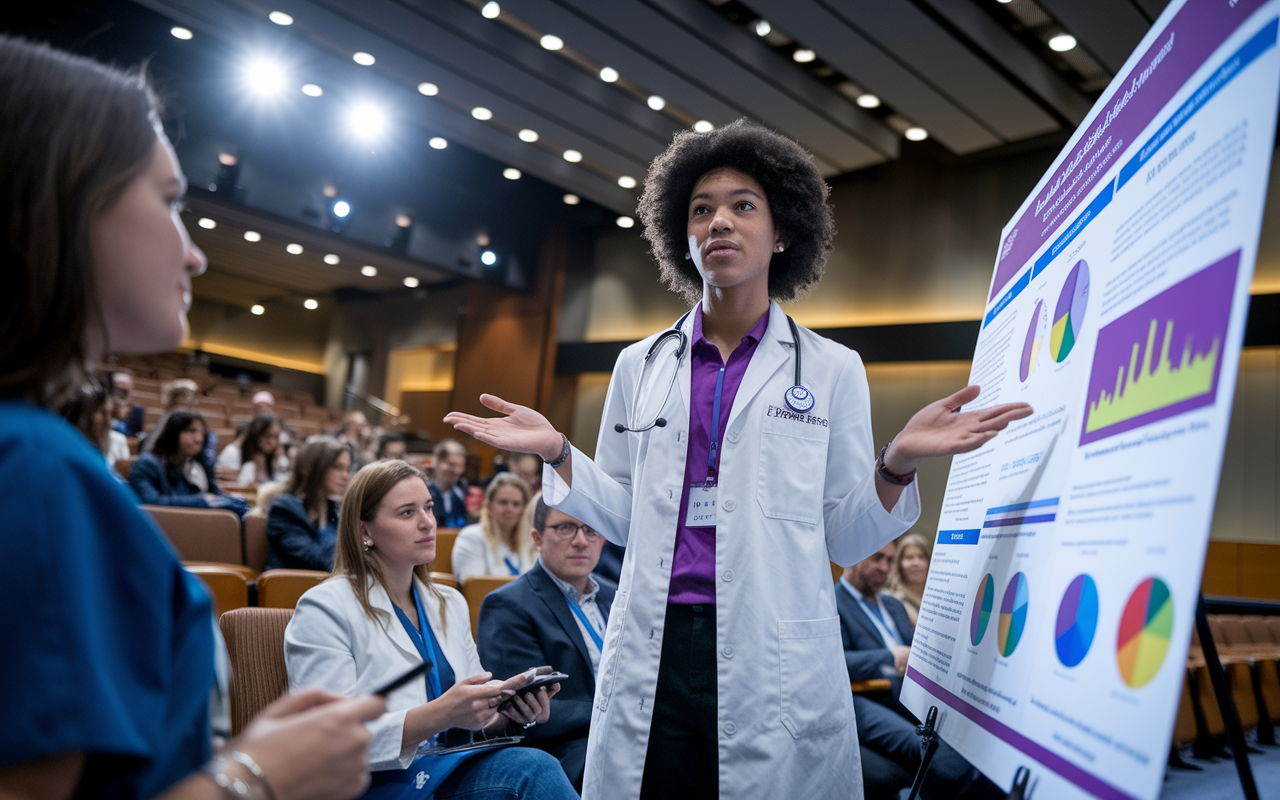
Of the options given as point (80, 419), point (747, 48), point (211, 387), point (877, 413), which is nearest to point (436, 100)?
point (747, 48)

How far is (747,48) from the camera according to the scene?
23.5ft


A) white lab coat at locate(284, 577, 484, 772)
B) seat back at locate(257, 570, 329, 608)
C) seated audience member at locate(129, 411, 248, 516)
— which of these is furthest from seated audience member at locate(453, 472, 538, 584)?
white lab coat at locate(284, 577, 484, 772)

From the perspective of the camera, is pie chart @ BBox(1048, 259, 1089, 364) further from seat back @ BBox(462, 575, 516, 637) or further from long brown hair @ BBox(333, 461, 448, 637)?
seat back @ BBox(462, 575, 516, 637)

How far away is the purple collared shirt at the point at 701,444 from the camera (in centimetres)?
139

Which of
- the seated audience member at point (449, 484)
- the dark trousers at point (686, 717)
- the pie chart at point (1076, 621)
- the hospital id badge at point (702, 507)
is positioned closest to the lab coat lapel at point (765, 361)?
the hospital id badge at point (702, 507)

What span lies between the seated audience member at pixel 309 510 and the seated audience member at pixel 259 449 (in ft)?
6.50

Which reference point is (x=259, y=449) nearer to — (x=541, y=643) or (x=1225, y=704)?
(x=541, y=643)

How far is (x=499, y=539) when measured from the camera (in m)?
4.50

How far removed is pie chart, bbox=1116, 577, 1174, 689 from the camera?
→ 2.47 feet

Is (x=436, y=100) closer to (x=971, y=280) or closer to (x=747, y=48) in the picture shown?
(x=747, y=48)

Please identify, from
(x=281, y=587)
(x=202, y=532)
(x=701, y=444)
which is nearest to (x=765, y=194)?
(x=701, y=444)

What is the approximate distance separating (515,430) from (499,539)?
318cm

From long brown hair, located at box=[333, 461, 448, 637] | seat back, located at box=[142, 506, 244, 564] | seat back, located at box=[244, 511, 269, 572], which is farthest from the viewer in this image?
seat back, located at box=[244, 511, 269, 572]

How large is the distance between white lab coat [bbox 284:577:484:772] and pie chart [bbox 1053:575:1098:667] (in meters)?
1.32
